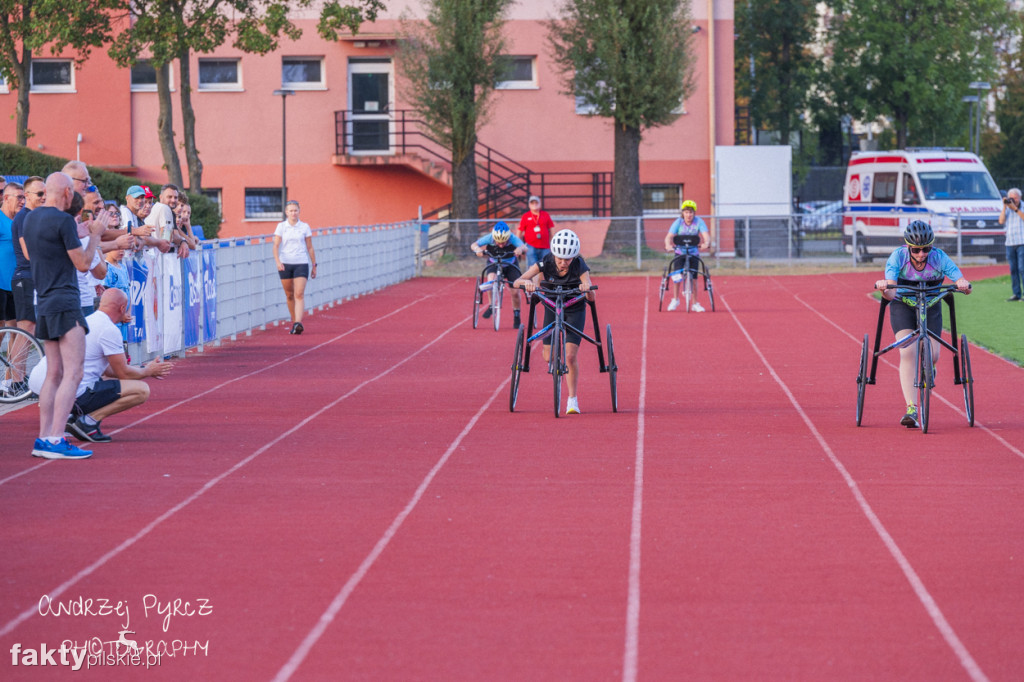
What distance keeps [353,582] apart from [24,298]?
21.3ft

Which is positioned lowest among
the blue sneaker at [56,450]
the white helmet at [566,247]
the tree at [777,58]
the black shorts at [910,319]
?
the blue sneaker at [56,450]

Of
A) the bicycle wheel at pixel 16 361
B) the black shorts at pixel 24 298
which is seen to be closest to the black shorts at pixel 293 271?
the bicycle wheel at pixel 16 361

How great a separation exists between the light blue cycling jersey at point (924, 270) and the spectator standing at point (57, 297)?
230 inches

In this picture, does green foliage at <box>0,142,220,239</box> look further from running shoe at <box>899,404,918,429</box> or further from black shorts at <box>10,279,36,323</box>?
running shoe at <box>899,404,918,429</box>

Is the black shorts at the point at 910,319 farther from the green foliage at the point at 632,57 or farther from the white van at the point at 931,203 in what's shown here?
the green foliage at the point at 632,57

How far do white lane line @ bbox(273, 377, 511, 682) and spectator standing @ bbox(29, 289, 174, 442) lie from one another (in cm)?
237

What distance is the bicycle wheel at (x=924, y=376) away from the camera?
35.8ft

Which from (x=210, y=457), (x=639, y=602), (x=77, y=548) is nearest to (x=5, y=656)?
(x=77, y=548)

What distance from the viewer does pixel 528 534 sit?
308 inches

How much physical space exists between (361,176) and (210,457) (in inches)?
1344

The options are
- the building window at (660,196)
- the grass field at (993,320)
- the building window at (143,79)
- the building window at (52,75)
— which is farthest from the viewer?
the building window at (660,196)

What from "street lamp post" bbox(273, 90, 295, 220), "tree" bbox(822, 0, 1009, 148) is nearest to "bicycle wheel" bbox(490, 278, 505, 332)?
"street lamp post" bbox(273, 90, 295, 220)

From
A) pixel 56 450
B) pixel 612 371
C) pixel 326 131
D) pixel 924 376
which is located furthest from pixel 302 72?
pixel 924 376

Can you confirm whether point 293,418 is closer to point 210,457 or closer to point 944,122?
point 210,457
